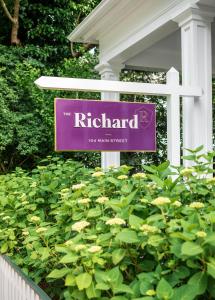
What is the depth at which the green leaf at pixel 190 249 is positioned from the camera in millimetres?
1213

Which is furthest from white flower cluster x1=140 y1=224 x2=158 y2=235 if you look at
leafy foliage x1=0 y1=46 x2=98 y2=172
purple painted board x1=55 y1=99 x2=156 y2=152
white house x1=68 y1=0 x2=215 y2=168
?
leafy foliage x1=0 y1=46 x2=98 y2=172

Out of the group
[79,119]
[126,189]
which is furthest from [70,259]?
[79,119]

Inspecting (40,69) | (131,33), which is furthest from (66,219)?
(40,69)

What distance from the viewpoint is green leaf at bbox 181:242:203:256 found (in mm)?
1213

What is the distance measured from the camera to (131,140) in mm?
4879

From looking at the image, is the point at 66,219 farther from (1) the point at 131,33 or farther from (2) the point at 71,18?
(2) the point at 71,18

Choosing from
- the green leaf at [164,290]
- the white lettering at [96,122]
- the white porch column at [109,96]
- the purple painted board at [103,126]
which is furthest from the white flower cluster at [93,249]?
the white porch column at [109,96]

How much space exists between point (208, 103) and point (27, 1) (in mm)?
9373

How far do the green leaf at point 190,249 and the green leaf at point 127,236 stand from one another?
25 cm

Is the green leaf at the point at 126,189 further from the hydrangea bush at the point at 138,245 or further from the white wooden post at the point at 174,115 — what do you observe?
the white wooden post at the point at 174,115

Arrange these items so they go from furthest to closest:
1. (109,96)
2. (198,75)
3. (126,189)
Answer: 1. (109,96)
2. (198,75)
3. (126,189)

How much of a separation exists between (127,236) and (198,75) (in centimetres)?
412

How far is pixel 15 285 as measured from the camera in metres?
2.48

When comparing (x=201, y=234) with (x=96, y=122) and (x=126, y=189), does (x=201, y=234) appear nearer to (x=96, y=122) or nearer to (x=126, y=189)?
(x=126, y=189)
